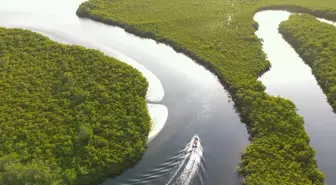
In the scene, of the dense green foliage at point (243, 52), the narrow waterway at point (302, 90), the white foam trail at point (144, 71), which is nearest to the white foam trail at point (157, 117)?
the white foam trail at point (144, 71)

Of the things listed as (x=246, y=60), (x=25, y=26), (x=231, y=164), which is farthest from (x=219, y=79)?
(x=25, y=26)

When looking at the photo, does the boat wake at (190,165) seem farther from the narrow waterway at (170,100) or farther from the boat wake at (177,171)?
the narrow waterway at (170,100)

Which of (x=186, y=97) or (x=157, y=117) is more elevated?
(x=186, y=97)

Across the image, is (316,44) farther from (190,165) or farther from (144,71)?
(190,165)

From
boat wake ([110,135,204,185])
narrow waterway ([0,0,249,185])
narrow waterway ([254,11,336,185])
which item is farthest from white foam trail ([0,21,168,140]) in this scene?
narrow waterway ([254,11,336,185])

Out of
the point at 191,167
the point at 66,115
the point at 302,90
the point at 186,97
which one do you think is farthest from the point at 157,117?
the point at 302,90

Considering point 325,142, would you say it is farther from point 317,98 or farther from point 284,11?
point 284,11

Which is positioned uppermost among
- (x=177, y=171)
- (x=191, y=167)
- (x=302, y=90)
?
(x=302, y=90)
